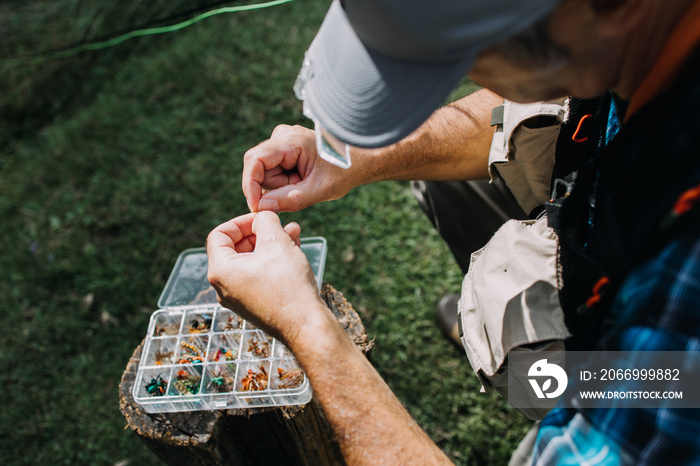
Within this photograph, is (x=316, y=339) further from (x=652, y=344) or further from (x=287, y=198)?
(x=652, y=344)

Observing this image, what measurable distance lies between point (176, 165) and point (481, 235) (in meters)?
2.55

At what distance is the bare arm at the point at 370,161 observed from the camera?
1954mm

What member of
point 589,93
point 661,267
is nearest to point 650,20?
point 589,93

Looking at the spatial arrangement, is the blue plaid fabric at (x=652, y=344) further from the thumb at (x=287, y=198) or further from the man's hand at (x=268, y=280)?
the thumb at (x=287, y=198)

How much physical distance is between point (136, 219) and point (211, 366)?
82.7 inches

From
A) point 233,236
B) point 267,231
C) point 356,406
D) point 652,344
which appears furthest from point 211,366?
point 652,344

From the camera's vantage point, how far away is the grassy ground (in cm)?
283

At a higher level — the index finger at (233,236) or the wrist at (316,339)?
the index finger at (233,236)

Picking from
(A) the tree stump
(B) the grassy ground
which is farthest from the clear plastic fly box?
(B) the grassy ground

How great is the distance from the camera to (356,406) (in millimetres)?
1379

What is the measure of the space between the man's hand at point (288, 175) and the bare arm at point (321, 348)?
31cm

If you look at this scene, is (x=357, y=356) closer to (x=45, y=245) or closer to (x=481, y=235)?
(x=481, y=235)

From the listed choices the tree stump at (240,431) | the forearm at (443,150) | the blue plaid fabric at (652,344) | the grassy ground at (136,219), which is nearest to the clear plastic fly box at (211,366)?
the tree stump at (240,431)

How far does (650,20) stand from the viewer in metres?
1.01
